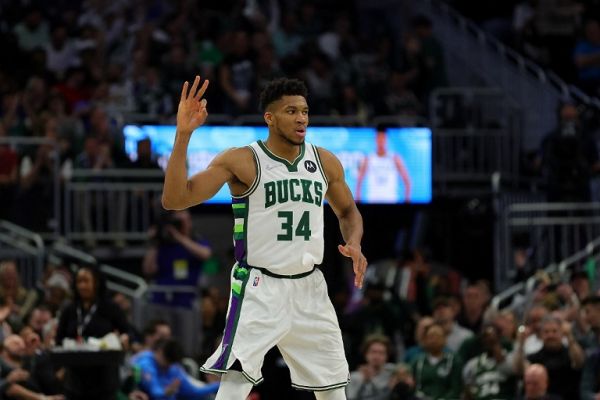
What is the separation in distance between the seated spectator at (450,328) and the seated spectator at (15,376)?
4189mm

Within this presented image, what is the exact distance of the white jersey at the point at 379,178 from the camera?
18.9 m

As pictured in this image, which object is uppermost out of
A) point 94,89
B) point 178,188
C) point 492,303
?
point 94,89

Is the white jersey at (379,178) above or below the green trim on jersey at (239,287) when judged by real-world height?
above

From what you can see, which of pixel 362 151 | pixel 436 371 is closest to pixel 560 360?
pixel 436 371

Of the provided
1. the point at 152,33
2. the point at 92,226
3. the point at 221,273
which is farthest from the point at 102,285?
the point at 152,33

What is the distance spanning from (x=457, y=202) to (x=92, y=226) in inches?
172

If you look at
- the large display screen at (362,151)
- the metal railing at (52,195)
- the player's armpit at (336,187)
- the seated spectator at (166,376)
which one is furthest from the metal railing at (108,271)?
the player's armpit at (336,187)

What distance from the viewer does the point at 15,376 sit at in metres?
13.2

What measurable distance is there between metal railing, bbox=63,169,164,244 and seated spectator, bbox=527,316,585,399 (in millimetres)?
5849

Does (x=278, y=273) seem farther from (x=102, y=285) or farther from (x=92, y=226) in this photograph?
(x=92, y=226)

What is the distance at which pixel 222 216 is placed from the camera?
20203 mm

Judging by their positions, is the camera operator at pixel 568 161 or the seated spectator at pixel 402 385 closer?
the seated spectator at pixel 402 385

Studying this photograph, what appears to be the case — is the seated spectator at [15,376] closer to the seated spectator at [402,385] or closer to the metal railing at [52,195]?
the seated spectator at [402,385]

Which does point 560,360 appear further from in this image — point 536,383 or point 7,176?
point 7,176
